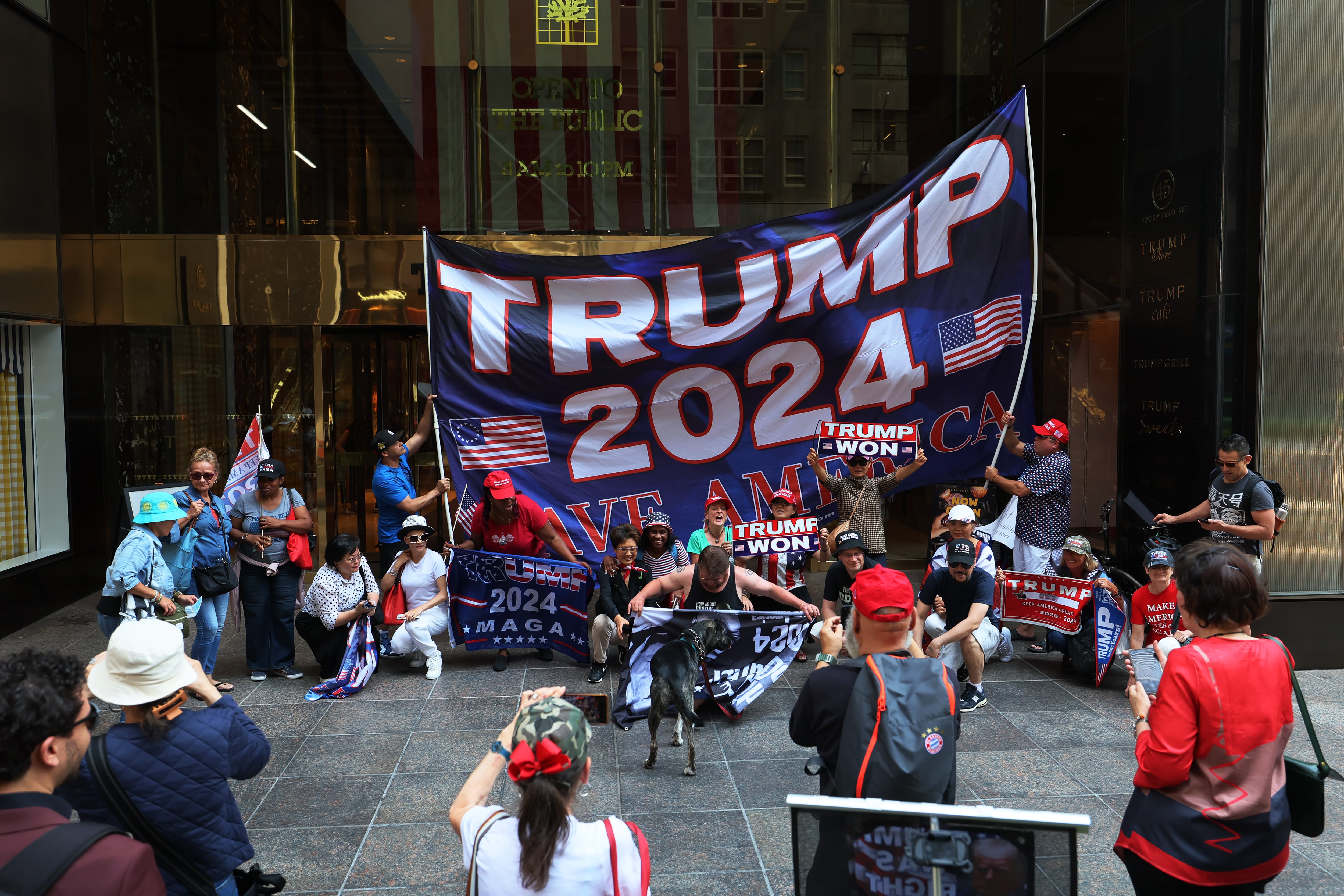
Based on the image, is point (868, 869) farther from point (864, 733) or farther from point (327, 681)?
point (327, 681)

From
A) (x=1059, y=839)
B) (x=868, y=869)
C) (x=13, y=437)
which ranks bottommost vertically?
(x=868, y=869)

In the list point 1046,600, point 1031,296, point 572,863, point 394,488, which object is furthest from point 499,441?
point 572,863

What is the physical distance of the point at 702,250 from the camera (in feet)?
25.7

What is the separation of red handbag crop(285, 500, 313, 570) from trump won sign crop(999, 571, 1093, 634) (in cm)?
597

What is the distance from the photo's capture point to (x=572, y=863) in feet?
7.65

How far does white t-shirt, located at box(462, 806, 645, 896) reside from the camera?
7.61 ft

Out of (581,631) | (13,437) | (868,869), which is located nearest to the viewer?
(868,869)

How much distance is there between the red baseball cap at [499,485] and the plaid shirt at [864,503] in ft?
8.90

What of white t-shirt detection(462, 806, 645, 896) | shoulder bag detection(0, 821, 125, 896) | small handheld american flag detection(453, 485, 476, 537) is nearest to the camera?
shoulder bag detection(0, 821, 125, 896)

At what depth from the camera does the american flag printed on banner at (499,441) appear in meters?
7.78

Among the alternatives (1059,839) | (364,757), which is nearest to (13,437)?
(364,757)

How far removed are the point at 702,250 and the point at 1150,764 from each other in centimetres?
575

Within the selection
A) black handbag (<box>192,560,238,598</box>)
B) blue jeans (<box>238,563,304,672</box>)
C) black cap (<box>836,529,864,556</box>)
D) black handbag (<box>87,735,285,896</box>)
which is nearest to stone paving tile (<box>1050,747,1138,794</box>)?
black cap (<box>836,529,864,556</box>)

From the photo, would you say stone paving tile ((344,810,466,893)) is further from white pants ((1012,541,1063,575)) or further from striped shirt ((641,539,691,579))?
white pants ((1012,541,1063,575))
